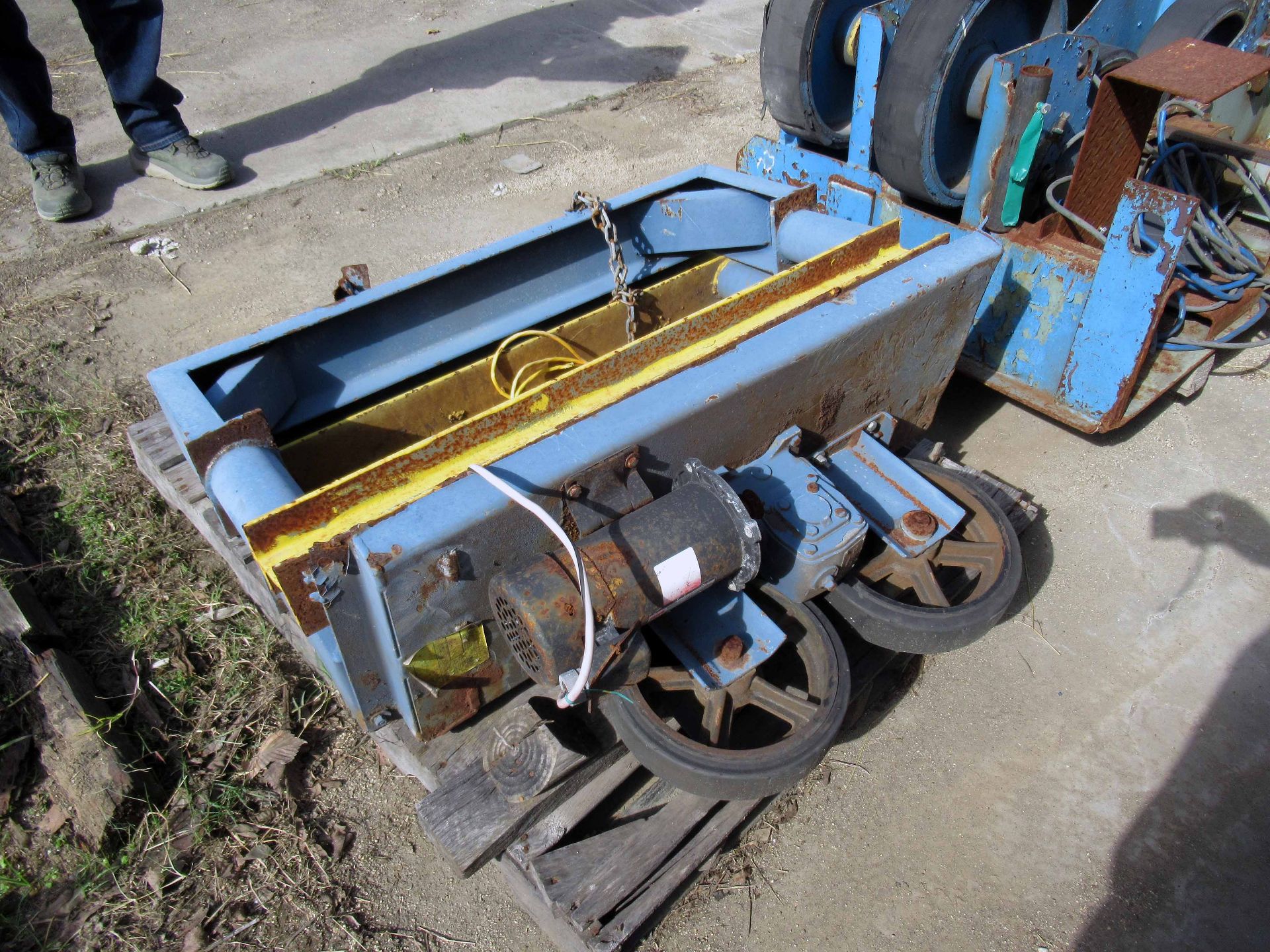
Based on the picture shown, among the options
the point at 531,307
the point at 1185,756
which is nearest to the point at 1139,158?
the point at 1185,756

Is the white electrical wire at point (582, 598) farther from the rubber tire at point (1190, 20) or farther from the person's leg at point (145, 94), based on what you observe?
the person's leg at point (145, 94)

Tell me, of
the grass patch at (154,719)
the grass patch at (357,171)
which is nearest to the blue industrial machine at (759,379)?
the grass patch at (154,719)

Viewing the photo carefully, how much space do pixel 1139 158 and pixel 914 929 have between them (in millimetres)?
2398

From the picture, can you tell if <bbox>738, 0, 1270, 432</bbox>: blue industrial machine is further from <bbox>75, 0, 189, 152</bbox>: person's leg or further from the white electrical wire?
<bbox>75, 0, 189, 152</bbox>: person's leg

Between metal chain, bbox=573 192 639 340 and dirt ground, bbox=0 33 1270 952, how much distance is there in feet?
3.97

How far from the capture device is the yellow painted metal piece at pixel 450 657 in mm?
1631

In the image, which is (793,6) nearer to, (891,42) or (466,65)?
(891,42)

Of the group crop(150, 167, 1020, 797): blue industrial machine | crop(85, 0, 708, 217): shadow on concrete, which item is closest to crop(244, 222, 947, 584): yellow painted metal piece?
crop(150, 167, 1020, 797): blue industrial machine

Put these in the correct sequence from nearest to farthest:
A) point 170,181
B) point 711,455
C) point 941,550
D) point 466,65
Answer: point 711,455 → point 941,550 → point 170,181 → point 466,65

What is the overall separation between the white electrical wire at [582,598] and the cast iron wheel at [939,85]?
1.93 metres

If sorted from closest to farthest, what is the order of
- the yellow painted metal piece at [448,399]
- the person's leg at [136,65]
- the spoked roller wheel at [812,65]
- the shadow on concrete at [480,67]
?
the yellow painted metal piece at [448,399] < the spoked roller wheel at [812,65] < the person's leg at [136,65] < the shadow on concrete at [480,67]

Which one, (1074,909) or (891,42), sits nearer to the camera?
(1074,909)

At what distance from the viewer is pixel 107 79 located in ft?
13.1

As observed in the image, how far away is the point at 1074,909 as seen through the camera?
1.87m
